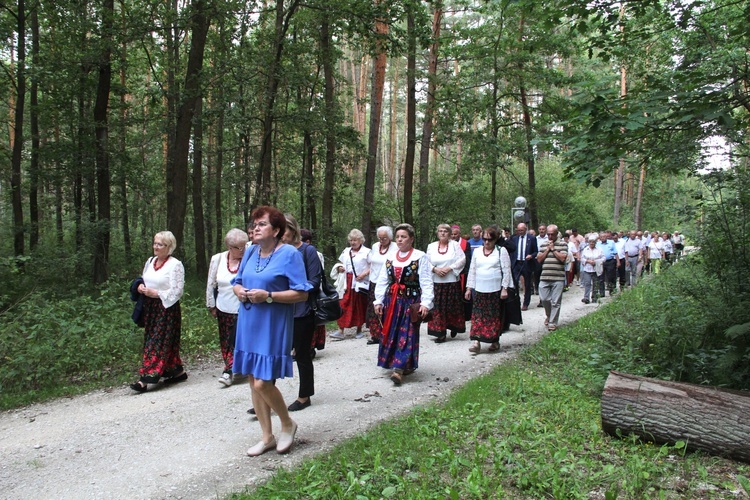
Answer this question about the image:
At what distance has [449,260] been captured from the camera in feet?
31.0

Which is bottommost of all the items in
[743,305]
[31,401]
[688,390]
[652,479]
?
[31,401]

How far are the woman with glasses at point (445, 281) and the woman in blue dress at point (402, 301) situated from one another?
251cm

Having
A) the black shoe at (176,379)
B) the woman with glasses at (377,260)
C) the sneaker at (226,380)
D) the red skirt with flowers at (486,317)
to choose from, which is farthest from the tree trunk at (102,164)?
the red skirt with flowers at (486,317)

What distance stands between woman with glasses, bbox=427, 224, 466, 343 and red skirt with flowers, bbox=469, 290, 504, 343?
78cm

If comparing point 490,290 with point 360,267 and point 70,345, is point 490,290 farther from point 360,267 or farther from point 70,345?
point 70,345

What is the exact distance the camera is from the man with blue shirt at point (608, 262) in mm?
14891

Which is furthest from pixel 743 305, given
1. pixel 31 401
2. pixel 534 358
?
pixel 31 401

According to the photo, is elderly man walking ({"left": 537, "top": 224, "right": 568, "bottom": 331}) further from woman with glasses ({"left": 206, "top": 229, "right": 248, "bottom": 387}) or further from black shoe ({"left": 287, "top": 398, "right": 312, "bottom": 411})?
woman with glasses ({"left": 206, "top": 229, "right": 248, "bottom": 387})

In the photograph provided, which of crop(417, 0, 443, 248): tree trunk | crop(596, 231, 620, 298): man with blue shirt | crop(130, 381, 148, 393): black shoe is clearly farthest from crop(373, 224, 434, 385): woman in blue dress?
crop(417, 0, 443, 248): tree trunk

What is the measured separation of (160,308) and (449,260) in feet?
15.9

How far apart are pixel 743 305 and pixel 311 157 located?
15.5 meters

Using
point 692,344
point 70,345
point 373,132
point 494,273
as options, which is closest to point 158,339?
point 70,345

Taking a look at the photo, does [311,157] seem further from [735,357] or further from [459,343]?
[735,357]

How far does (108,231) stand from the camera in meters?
13.5
